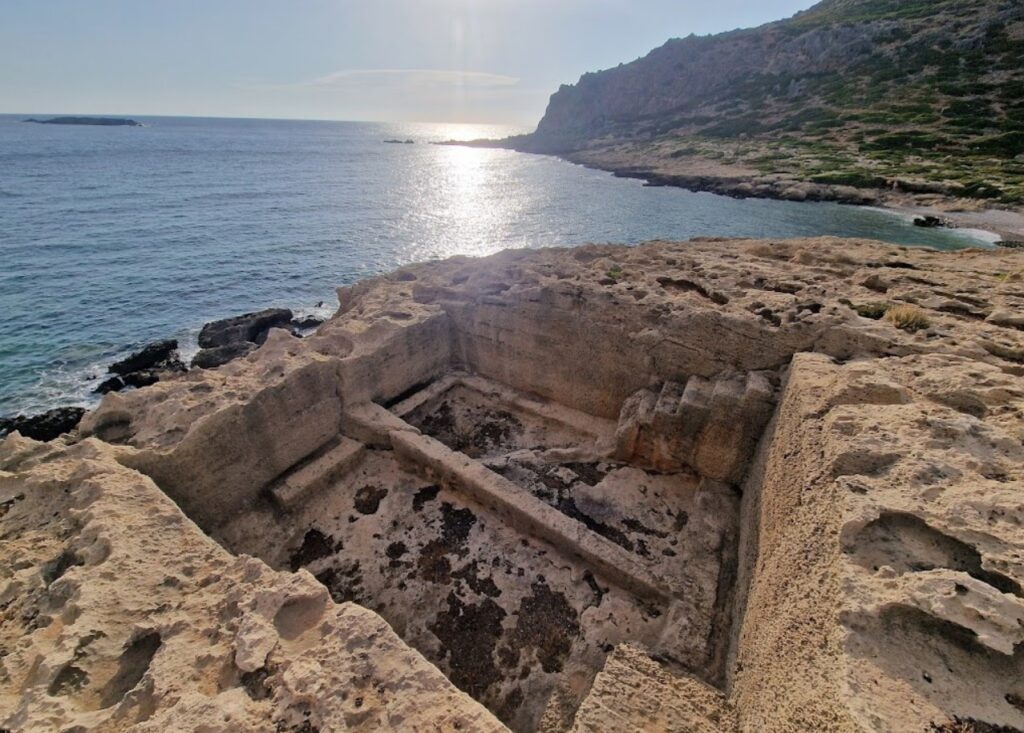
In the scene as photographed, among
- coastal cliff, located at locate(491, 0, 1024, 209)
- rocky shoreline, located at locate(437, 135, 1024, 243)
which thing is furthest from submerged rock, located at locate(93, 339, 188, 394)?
coastal cliff, located at locate(491, 0, 1024, 209)

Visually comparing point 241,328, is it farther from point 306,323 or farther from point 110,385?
point 110,385

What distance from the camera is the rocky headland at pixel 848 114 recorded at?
34.9m

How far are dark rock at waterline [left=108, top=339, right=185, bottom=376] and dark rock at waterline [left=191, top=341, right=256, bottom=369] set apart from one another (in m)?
0.82

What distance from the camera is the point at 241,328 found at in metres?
18.8

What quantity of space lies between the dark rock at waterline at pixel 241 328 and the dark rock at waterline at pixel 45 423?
5188 mm

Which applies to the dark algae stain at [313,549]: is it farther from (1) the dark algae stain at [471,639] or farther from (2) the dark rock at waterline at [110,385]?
(2) the dark rock at waterline at [110,385]

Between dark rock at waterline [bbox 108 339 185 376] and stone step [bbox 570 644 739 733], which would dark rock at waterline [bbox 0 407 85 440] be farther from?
stone step [bbox 570 644 739 733]

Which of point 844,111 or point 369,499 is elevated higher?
point 844,111

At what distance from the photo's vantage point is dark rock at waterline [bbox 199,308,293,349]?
718 inches

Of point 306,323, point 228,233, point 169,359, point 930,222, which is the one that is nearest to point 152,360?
point 169,359

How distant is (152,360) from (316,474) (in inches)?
531

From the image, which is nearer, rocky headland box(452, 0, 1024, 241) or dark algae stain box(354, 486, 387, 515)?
dark algae stain box(354, 486, 387, 515)

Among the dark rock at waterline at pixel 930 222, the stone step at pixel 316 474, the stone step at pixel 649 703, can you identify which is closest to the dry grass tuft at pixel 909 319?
the stone step at pixel 649 703

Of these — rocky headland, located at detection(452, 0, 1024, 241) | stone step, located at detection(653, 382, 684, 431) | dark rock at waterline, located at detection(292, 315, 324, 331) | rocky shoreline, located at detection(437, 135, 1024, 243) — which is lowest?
dark rock at waterline, located at detection(292, 315, 324, 331)
